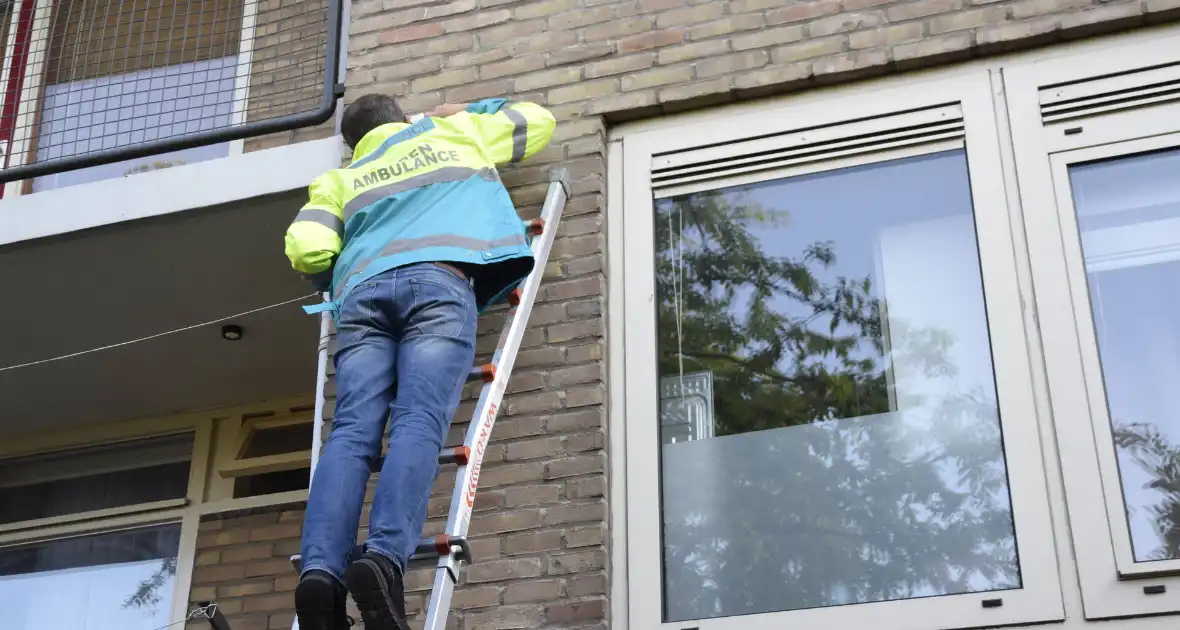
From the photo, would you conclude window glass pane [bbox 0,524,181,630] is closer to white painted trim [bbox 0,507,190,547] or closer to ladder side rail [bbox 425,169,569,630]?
white painted trim [bbox 0,507,190,547]

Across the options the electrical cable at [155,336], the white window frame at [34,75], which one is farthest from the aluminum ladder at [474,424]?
the white window frame at [34,75]

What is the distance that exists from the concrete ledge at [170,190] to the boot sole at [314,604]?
242cm

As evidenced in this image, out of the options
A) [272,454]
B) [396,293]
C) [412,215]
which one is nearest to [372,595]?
[396,293]

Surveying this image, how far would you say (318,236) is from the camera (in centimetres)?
464

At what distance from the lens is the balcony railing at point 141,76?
6551 millimetres

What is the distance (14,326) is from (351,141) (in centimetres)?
228

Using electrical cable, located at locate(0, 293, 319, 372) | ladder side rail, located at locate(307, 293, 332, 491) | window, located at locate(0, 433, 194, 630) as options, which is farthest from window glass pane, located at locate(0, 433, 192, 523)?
ladder side rail, located at locate(307, 293, 332, 491)

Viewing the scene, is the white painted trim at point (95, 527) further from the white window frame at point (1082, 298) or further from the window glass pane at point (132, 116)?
the white window frame at point (1082, 298)

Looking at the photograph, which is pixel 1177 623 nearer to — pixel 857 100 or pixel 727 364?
pixel 727 364

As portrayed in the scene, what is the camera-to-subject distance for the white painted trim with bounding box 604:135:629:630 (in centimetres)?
468

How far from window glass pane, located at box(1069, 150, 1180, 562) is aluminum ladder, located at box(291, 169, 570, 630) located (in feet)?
5.80

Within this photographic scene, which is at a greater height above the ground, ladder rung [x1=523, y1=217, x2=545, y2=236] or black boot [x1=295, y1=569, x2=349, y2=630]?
ladder rung [x1=523, y1=217, x2=545, y2=236]

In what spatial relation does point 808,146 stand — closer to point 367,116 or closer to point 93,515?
point 367,116

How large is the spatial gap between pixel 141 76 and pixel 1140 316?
16.0 feet
